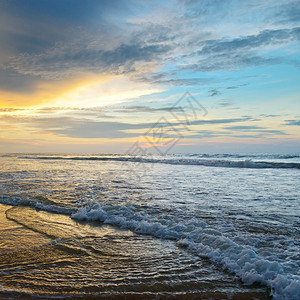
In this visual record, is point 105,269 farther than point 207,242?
No

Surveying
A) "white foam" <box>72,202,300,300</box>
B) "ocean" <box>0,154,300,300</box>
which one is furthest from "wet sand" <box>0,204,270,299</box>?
"white foam" <box>72,202,300,300</box>

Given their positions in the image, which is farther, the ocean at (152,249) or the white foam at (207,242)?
the white foam at (207,242)

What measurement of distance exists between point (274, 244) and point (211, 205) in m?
2.96

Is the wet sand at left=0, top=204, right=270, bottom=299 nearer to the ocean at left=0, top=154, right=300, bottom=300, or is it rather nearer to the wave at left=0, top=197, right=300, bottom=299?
the ocean at left=0, top=154, right=300, bottom=300

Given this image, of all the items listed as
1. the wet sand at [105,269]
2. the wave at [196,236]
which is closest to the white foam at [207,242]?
the wave at [196,236]

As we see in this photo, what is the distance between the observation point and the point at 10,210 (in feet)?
23.7

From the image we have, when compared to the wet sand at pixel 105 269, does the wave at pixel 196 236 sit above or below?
above

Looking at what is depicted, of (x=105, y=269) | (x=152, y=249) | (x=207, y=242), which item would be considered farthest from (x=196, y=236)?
(x=105, y=269)

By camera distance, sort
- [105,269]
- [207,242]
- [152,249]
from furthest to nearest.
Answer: [207,242] < [152,249] < [105,269]

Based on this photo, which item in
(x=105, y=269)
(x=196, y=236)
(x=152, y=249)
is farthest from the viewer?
(x=196, y=236)

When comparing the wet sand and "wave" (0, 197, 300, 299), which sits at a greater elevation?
"wave" (0, 197, 300, 299)

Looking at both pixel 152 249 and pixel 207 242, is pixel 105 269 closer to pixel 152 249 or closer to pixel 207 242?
pixel 152 249

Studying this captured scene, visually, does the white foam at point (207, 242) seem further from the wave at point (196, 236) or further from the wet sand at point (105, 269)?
the wet sand at point (105, 269)

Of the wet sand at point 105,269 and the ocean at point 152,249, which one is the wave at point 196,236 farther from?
the wet sand at point 105,269
